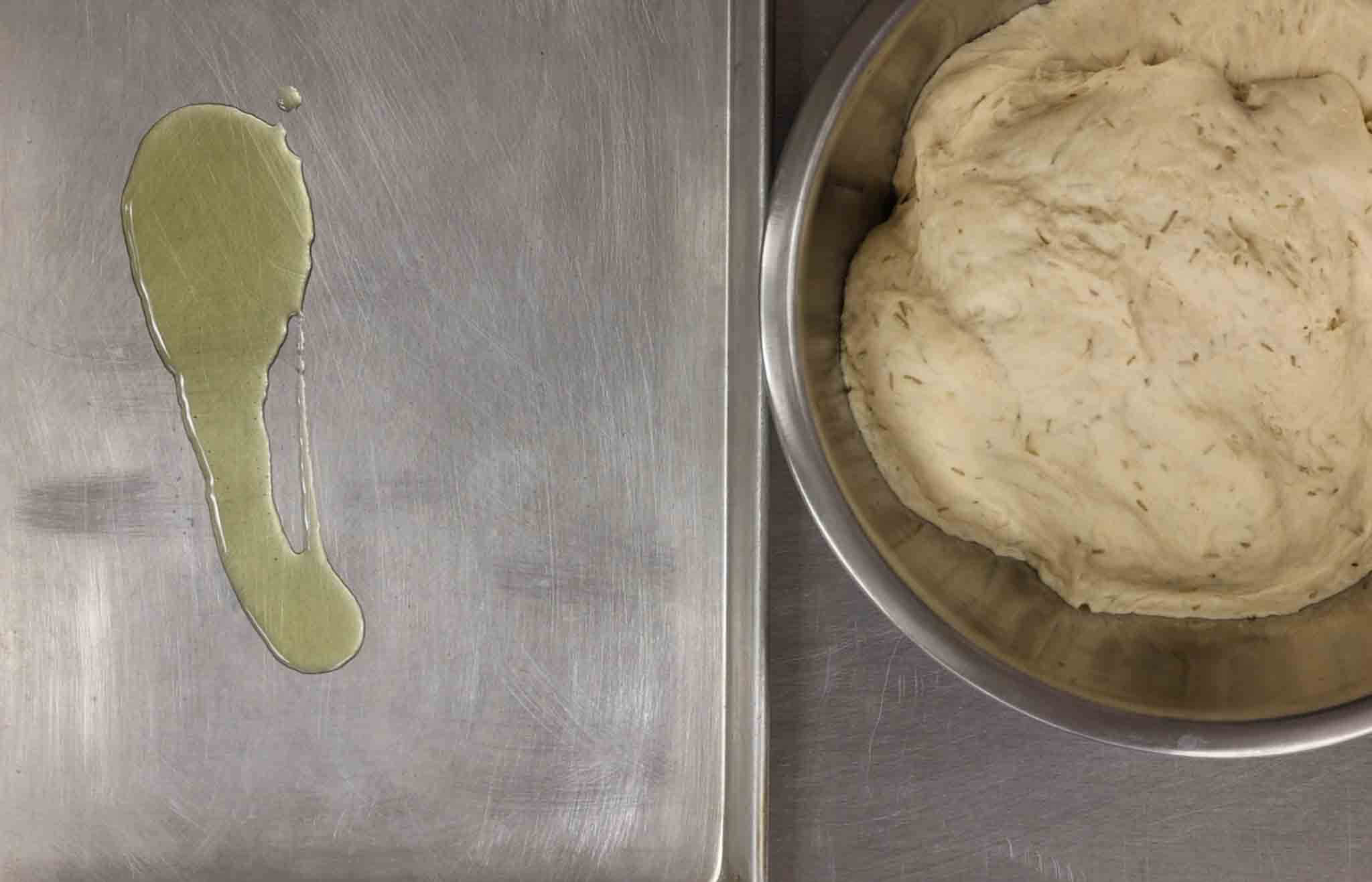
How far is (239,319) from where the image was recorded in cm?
85

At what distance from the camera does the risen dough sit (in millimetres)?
630

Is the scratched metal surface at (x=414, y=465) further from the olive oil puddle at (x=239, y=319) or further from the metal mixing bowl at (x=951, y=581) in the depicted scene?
the metal mixing bowl at (x=951, y=581)

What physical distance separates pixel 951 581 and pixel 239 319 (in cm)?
62

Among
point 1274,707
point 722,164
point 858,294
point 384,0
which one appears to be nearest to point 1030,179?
point 858,294

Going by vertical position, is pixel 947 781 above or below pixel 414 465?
below

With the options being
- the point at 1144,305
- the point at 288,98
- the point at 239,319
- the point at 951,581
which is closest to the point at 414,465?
the point at 239,319

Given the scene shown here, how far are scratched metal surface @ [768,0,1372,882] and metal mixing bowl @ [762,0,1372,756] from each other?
16cm

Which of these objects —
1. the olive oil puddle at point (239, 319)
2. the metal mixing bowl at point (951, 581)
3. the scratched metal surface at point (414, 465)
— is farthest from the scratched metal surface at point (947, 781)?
the olive oil puddle at point (239, 319)

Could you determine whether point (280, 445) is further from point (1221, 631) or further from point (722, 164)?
point (1221, 631)

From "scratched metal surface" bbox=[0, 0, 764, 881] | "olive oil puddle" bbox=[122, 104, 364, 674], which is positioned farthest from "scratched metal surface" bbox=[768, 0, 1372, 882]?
"olive oil puddle" bbox=[122, 104, 364, 674]

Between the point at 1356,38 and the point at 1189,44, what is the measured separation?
0.10 m

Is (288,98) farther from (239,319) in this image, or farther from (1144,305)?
(1144,305)

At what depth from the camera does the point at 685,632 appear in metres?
0.82

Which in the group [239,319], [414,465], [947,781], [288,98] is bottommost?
[947,781]
